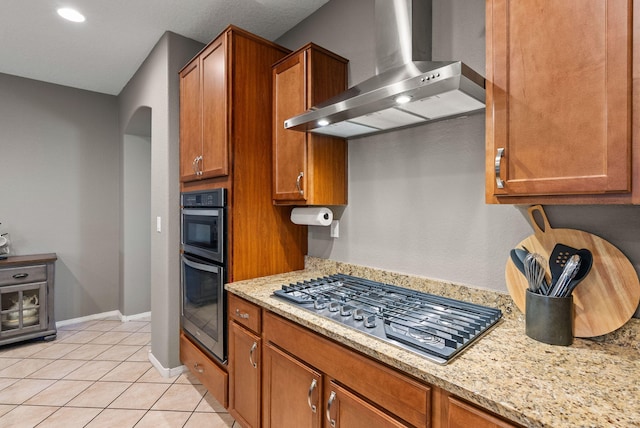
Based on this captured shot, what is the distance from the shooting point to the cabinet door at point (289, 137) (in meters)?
1.88

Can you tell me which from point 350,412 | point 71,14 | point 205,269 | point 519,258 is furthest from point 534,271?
point 71,14

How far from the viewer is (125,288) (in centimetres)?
383

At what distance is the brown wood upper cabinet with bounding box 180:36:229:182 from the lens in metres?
1.98

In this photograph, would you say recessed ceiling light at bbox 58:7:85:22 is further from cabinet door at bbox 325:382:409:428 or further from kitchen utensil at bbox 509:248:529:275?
kitchen utensil at bbox 509:248:529:275

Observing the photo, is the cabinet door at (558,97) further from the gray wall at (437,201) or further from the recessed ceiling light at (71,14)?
the recessed ceiling light at (71,14)

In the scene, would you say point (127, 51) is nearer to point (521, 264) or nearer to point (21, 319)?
point (21, 319)

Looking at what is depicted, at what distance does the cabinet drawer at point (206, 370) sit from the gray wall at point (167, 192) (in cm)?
18

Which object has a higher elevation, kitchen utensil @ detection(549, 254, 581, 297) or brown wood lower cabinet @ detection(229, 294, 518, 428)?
kitchen utensil @ detection(549, 254, 581, 297)

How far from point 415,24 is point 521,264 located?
1186 mm

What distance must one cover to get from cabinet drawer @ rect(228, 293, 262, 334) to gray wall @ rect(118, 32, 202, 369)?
90 centimetres

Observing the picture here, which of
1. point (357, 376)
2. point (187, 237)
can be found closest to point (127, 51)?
point (187, 237)

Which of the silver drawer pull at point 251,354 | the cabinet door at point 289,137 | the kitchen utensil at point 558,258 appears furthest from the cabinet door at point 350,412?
the cabinet door at point 289,137

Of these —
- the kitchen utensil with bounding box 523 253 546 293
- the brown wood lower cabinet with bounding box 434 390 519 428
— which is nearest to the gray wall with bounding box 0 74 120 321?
the brown wood lower cabinet with bounding box 434 390 519 428

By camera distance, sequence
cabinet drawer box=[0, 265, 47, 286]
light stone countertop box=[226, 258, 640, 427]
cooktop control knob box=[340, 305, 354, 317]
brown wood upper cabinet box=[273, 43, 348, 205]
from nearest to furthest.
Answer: light stone countertop box=[226, 258, 640, 427] → cooktop control knob box=[340, 305, 354, 317] → brown wood upper cabinet box=[273, 43, 348, 205] → cabinet drawer box=[0, 265, 47, 286]
